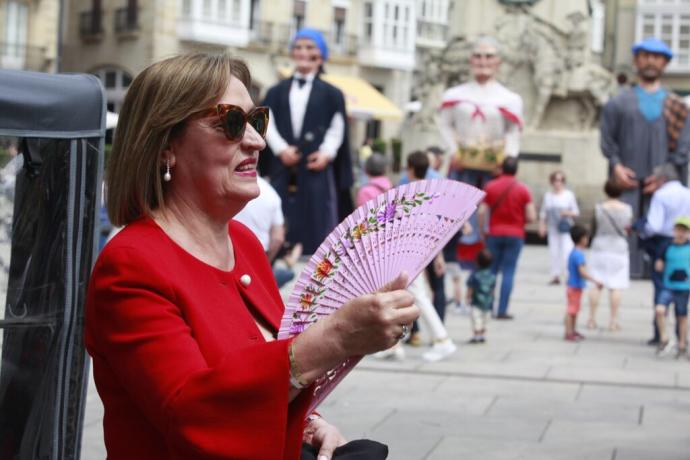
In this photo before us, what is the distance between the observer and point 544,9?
24172mm

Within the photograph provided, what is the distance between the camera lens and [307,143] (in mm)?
11359

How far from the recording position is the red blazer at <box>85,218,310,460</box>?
9.98 feet

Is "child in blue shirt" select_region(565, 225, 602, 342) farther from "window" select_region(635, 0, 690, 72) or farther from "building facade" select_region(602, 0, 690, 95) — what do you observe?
"window" select_region(635, 0, 690, 72)

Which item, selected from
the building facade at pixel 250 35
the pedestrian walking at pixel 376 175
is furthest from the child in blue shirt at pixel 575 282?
→ the building facade at pixel 250 35

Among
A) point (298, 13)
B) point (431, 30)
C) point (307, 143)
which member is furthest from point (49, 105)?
point (431, 30)

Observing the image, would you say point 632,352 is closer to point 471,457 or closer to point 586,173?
point 471,457

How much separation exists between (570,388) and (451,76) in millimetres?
16866

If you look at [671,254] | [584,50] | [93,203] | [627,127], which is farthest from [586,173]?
[93,203]

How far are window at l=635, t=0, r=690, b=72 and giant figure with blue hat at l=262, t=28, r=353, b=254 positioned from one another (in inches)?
2247

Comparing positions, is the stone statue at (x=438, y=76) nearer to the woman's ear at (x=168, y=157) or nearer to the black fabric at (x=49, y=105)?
the black fabric at (x=49, y=105)

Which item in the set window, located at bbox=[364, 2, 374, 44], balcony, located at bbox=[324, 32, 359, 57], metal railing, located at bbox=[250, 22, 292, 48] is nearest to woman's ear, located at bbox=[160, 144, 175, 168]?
metal railing, located at bbox=[250, 22, 292, 48]

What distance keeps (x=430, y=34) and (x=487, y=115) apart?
68637 millimetres

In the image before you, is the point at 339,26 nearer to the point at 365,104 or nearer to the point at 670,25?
the point at 670,25

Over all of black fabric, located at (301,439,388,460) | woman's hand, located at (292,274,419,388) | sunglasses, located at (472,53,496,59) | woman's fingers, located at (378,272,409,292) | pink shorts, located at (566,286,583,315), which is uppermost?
sunglasses, located at (472,53,496,59)
